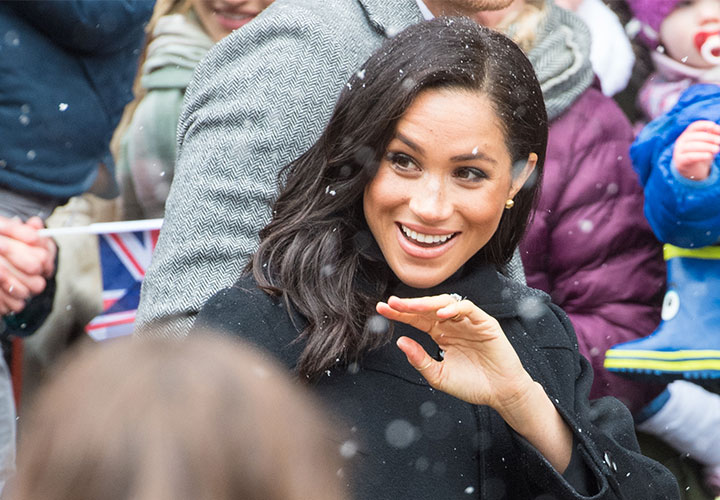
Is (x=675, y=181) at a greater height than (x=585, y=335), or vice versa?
(x=675, y=181)

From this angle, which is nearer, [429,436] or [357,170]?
[429,436]

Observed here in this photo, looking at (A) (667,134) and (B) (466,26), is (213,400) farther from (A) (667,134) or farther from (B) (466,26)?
→ (A) (667,134)

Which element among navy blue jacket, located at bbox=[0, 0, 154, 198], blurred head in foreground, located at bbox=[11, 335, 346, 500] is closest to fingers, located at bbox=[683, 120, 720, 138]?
navy blue jacket, located at bbox=[0, 0, 154, 198]

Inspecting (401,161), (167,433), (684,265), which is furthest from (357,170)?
(684,265)

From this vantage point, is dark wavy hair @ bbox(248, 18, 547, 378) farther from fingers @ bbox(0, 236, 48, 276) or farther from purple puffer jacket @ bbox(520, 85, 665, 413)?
purple puffer jacket @ bbox(520, 85, 665, 413)

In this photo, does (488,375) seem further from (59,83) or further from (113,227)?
(113,227)

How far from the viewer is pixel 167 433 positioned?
35.6 inches

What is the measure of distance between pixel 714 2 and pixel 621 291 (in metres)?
1.18

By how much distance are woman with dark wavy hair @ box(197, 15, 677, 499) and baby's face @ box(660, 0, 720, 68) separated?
183 cm

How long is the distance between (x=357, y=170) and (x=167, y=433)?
132cm

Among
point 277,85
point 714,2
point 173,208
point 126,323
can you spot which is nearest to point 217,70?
point 277,85

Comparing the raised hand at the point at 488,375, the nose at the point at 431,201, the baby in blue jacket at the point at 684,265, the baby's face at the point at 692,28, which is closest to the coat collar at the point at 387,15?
the nose at the point at 431,201

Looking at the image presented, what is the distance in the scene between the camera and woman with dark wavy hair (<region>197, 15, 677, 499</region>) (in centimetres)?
199

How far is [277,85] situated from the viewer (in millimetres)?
2250
